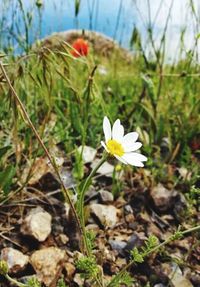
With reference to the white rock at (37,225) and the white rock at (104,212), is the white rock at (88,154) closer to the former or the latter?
the white rock at (104,212)

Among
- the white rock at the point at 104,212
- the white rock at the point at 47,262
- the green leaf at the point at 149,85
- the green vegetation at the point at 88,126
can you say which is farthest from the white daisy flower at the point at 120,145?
the green leaf at the point at 149,85

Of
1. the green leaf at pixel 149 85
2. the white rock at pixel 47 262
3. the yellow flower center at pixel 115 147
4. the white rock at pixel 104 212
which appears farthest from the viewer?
the green leaf at pixel 149 85

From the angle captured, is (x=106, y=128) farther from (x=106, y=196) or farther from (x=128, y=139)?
(x=106, y=196)

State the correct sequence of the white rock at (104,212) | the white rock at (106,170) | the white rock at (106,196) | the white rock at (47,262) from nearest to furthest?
the white rock at (47,262), the white rock at (104,212), the white rock at (106,196), the white rock at (106,170)

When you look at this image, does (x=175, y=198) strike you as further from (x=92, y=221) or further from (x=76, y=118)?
(x=76, y=118)

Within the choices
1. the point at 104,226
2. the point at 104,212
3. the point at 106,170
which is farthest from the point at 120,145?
the point at 106,170

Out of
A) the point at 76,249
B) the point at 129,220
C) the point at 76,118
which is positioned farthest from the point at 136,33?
the point at 76,249

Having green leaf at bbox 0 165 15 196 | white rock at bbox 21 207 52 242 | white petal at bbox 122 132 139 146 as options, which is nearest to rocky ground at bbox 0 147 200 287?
white rock at bbox 21 207 52 242
